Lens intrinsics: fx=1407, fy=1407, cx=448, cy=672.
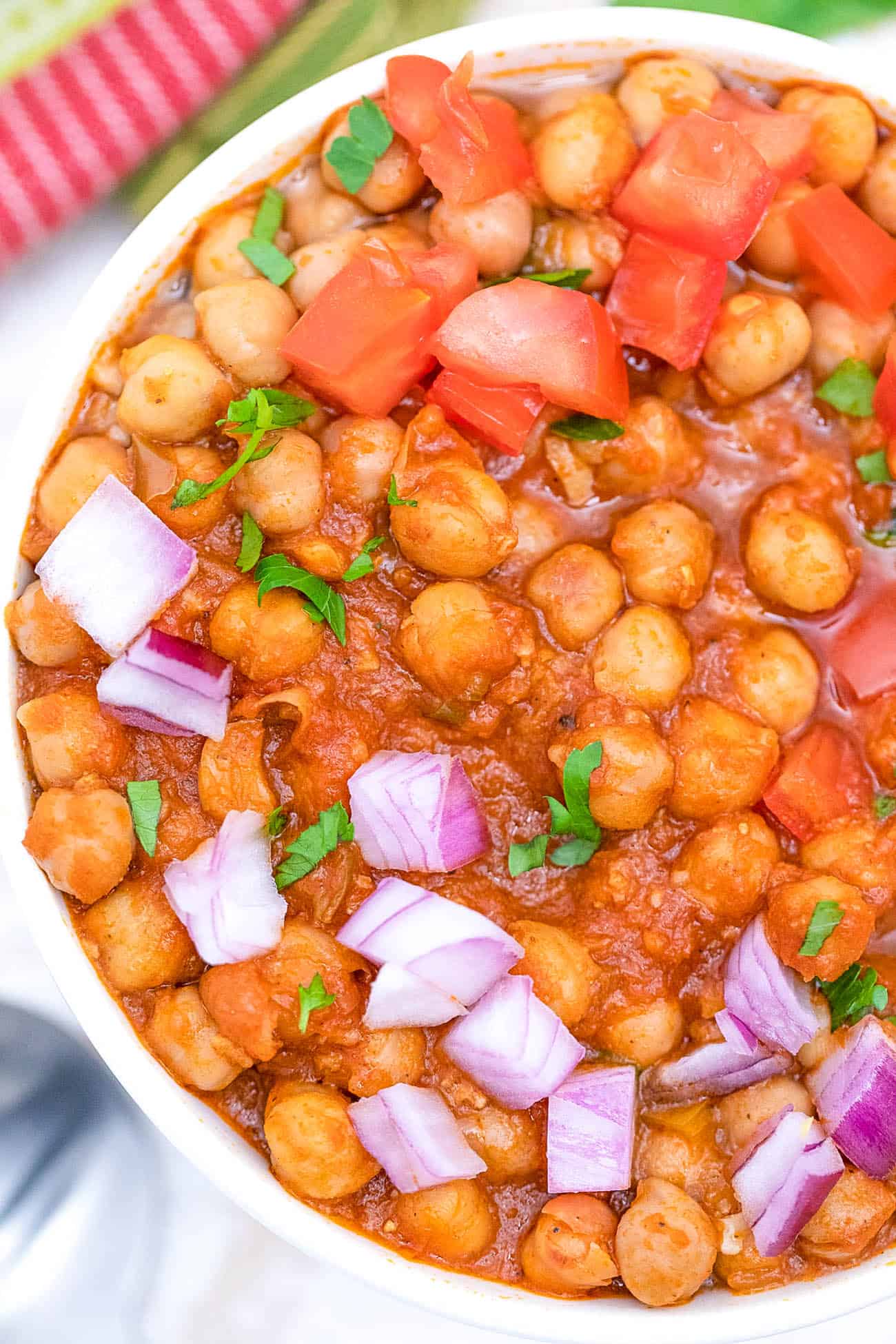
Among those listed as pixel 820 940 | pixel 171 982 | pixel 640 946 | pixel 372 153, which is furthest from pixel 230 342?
pixel 820 940

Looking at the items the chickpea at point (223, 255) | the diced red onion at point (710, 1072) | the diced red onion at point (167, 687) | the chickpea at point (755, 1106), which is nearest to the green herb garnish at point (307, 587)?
the diced red onion at point (167, 687)

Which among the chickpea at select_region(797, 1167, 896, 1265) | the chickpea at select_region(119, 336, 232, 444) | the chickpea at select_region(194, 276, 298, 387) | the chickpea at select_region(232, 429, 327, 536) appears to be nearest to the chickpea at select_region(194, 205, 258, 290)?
the chickpea at select_region(194, 276, 298, 387)

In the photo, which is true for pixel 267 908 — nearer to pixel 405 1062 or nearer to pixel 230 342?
pixel 405 1062

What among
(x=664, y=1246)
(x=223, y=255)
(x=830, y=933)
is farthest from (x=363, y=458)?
(x=664, y=1246)

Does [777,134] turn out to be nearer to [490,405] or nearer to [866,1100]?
[490,405]

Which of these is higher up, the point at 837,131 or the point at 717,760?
the point at 837,131

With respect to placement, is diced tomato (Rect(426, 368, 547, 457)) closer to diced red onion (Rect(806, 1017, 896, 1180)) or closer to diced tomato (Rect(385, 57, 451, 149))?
diced tomato (Rect(385, 57, 451, 149))

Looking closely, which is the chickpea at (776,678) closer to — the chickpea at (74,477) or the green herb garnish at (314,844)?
the green herb garnish at (314,844)
